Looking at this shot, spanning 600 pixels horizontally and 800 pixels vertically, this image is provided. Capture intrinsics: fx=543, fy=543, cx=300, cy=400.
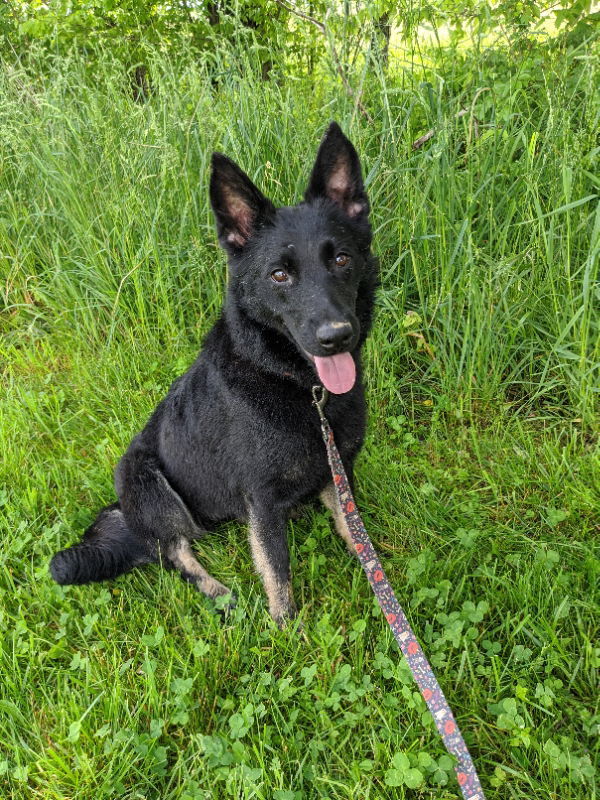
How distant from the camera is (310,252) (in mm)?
1933

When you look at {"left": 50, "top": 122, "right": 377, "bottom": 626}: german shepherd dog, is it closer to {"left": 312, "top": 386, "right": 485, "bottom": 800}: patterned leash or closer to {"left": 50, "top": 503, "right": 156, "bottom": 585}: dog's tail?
{"left": 50, "top": 503, "right": 156, "bottom": 585}: dog's tail

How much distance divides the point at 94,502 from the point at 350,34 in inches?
113

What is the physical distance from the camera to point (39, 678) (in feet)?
6.19

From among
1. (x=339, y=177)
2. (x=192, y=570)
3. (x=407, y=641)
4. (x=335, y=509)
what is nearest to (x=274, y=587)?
(x=192, y=570)

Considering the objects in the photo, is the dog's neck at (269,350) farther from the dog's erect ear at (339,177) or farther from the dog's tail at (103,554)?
the dog's tail at (103,554)

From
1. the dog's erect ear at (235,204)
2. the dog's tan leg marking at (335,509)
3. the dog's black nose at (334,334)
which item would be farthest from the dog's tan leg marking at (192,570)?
the dog's erect ear at (235,204)

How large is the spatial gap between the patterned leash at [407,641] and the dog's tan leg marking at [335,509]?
464mm

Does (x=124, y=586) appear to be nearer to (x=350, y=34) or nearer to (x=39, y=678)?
(x=39, y=678)

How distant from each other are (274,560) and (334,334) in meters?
0.91

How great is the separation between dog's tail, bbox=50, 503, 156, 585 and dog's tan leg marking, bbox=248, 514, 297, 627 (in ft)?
1.65

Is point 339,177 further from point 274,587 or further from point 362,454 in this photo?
point 274,587

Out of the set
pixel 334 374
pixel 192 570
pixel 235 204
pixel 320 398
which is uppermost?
pixel 235 204

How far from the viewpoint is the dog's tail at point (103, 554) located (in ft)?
6.55

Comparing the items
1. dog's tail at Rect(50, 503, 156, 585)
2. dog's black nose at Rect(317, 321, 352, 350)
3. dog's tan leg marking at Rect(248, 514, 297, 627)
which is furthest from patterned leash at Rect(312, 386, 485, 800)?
dog's tail at Rect(50, 503, 156, 585)
